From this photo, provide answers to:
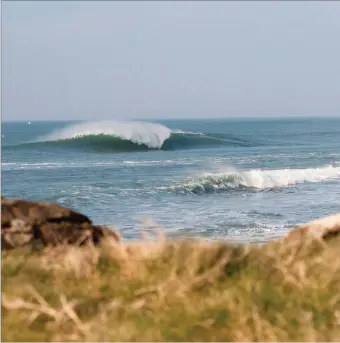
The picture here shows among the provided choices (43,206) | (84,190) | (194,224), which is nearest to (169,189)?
(84,190)

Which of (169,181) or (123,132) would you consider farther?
(123,132)

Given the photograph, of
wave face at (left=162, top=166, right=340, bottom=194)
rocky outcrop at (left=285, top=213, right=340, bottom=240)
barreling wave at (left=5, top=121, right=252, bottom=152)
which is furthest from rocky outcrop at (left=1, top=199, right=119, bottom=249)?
barreling wave at (left=5, top=121, right=252, bottom=152)

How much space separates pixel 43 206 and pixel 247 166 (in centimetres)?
2927

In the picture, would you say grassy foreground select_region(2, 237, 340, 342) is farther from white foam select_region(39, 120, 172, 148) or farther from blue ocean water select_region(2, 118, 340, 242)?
white foam select_region(39, 120, 172, 148)

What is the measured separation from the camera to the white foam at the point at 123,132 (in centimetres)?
4616

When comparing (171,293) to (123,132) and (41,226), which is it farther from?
(123,132)

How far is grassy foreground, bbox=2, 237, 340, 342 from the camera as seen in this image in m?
4.25

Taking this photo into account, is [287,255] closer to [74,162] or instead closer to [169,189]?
[169,189]

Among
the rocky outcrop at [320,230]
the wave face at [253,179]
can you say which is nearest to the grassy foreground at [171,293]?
the rocky outcrop at [320,230]

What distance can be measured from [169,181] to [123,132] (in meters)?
20.5

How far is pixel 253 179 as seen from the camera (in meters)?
27.0

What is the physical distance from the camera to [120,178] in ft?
92.0

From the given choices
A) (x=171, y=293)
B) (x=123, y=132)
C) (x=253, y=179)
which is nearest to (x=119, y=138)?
(x=123, y=132)

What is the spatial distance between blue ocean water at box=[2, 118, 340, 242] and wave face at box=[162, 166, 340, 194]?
0.13ft
